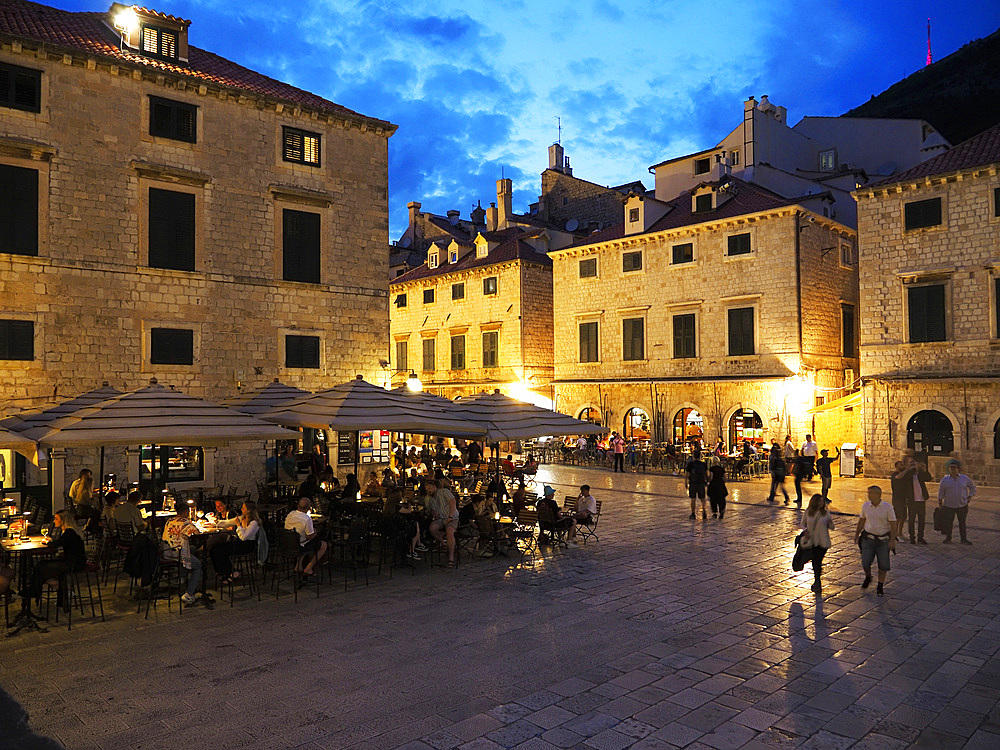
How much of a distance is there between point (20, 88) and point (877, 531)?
21443 millimetres

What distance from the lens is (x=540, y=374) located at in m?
38.5

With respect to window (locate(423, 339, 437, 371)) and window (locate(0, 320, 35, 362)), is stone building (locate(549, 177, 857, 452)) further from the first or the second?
window (locate(0, 320, 35, 362))

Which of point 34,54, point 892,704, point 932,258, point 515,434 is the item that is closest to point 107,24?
point 34,54

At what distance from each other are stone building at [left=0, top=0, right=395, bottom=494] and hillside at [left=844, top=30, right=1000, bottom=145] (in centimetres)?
4995

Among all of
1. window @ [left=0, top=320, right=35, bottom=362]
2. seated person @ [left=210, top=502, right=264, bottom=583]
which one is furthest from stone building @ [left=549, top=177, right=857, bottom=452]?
window @ [left=0, top=320, right=35, bottom=362]

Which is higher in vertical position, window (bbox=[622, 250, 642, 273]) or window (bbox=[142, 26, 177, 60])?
window (bbox=[142, 26, 177, 60])

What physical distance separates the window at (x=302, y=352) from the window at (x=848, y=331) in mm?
22516

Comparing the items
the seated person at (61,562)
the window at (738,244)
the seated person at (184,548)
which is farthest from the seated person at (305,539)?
the window at (738,244)

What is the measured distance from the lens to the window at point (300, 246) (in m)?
21.9

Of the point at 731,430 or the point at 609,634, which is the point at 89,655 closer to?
the point at 609,634

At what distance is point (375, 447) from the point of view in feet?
78.1

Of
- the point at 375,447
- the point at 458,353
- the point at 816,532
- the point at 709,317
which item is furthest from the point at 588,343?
the point at 816,532

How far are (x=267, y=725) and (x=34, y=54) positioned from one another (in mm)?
18972

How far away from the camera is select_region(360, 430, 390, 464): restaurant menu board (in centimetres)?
2303
